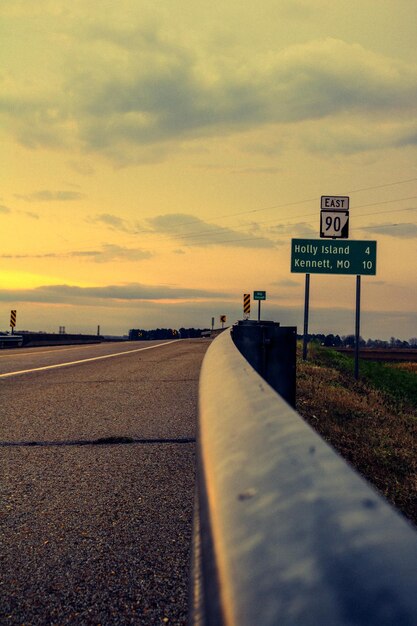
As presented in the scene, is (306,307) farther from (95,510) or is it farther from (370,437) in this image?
(95,510)

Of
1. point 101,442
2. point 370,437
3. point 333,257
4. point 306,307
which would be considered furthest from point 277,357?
point 306,307

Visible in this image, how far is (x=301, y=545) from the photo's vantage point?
63 centimetres

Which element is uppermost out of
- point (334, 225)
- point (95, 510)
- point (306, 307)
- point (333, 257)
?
point (334, 225)

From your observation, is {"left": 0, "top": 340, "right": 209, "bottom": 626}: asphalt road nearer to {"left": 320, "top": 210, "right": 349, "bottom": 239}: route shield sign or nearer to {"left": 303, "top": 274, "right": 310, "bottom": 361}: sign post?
{"left": 320, "top": 210, "right": 349, "bottom": 239}: route shield sign

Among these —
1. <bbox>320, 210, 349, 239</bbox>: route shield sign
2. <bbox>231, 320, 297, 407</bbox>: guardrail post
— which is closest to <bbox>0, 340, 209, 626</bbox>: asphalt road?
<bbox>231, 320, 297, 407</bbox>: guardrail post

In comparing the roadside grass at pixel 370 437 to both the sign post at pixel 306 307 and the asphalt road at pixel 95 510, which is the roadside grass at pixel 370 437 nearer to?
the asphalt road at pixel 95 510

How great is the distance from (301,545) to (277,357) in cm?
566

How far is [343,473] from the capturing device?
0.75m

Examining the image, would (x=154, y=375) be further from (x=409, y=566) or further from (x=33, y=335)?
(x=33, y=335)

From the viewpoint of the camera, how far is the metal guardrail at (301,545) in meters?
0.52

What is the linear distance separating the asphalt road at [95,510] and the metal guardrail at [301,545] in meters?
1.87

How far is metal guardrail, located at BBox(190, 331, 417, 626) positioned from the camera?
0.52 m

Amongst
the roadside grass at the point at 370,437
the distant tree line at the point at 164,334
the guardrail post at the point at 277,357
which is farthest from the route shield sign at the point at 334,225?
the distant tree line at the point at 164,334

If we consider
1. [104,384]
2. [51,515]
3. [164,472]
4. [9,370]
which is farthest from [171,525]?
[9,370]
